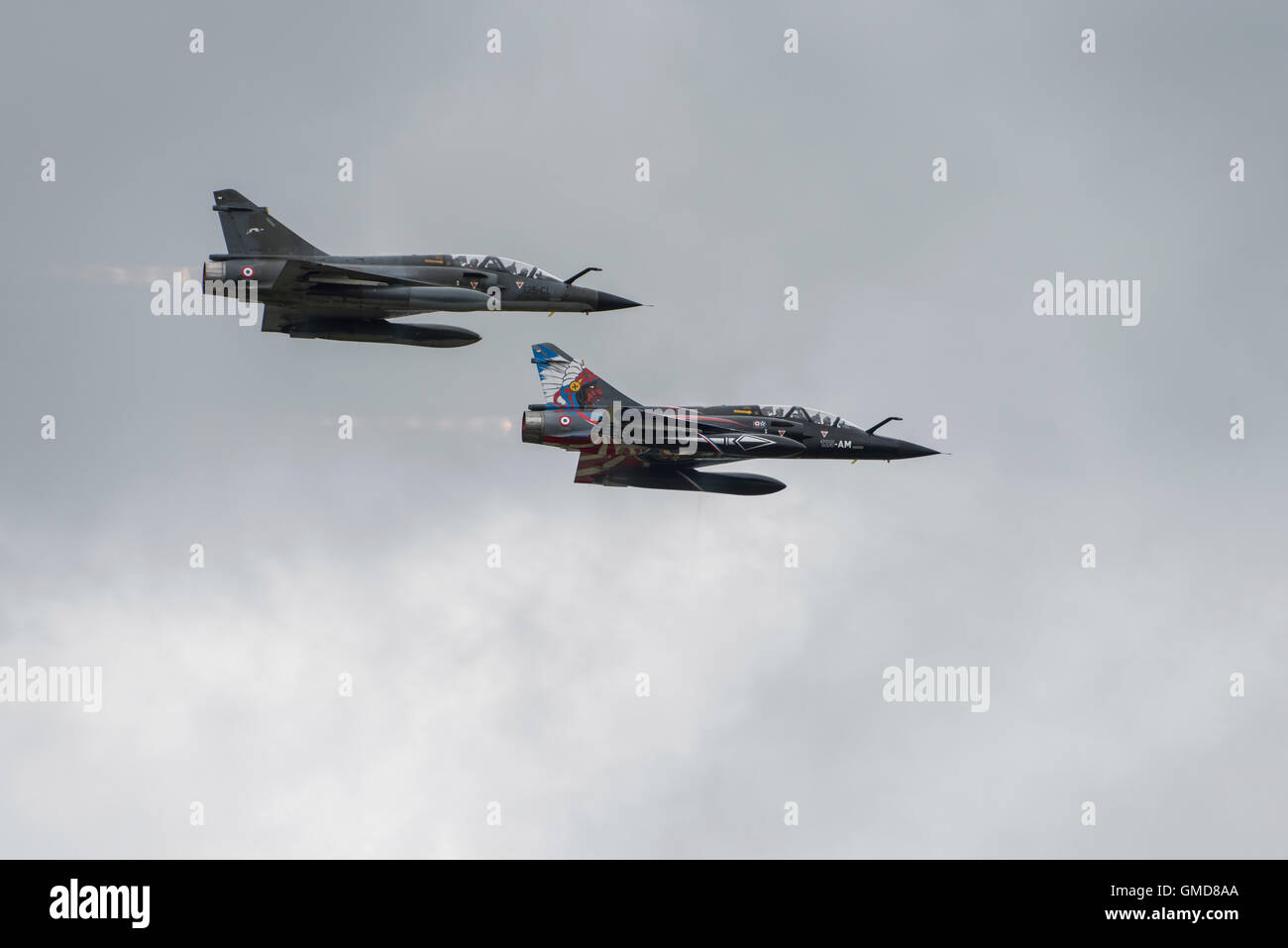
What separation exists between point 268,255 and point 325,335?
3.85 metres

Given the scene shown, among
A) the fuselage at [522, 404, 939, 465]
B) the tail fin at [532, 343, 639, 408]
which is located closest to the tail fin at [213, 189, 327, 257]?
the tail fin at [532, 343, 639, 408]

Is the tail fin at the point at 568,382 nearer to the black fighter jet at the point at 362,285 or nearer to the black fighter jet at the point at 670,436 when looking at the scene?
the black fighter jet at the point at 670,436

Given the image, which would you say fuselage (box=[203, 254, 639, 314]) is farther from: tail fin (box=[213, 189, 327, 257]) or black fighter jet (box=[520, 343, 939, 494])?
black fighter jet (box=[520, 343, 939, 494])

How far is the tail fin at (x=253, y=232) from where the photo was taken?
207 feet

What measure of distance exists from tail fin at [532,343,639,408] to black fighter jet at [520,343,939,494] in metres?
0.04

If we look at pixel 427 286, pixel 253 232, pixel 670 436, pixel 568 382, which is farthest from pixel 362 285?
pixel 670 436

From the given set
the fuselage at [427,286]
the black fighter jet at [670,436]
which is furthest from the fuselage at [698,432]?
the fuselage at [427,286]

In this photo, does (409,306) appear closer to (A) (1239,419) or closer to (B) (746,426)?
(B) (746,426)

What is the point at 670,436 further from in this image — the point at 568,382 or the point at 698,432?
the point at 568,382

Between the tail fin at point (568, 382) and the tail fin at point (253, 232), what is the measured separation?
32.1 ft

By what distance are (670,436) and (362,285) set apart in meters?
13.0

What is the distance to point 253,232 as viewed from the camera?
63.2m

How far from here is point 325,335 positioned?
62.8 meters
